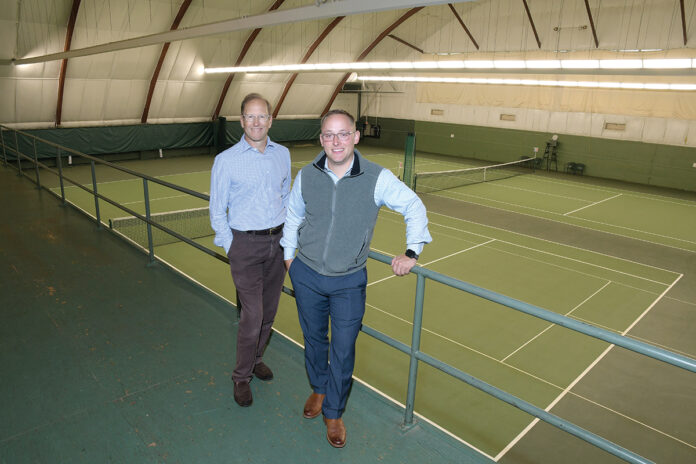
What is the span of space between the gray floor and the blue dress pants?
39cm

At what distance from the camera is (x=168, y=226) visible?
11898mm

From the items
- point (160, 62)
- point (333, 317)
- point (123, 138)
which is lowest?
point (123, 138)

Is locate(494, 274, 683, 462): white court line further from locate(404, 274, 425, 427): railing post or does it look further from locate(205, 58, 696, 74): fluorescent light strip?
locate(205, 58, 696, 74): fluorescent light strip

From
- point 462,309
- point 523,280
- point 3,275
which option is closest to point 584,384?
point 462,309

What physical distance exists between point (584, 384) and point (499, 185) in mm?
14949

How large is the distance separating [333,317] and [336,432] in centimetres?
77

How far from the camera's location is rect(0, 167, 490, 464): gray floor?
309cm

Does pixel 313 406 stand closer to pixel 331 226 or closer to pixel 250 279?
pixel 250 279

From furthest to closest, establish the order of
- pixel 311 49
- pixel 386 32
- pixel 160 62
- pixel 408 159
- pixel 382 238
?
pixel 386 32
pixel 311 49
pixel 160 62
pixel 408 159
pixel 382 238

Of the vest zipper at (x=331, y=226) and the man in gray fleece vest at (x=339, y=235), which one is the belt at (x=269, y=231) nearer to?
the man in gray fleece vest at (x=339, y=235)

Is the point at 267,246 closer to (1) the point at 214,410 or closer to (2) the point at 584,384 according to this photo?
(1) the point at 214,410

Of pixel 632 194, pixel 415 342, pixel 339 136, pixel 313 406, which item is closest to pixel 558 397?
pixel 415 342

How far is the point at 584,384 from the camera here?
6.30m

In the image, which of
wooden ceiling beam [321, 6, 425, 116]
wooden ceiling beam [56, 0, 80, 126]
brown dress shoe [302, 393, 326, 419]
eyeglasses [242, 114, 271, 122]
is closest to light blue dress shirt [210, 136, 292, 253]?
eyeglasses [242, 114, 271, 122]
